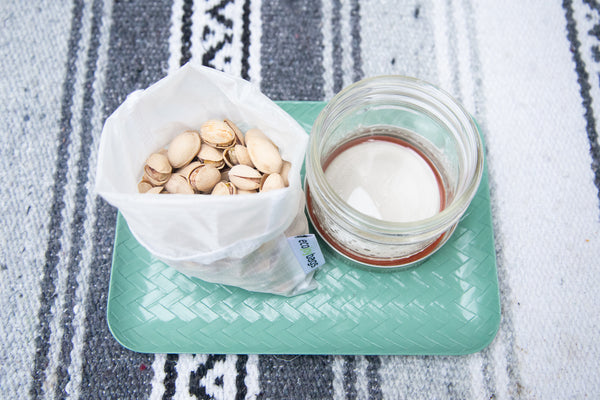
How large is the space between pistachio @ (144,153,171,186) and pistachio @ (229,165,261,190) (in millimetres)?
59

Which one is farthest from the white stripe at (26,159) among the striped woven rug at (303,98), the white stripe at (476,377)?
the white stripe at (476,377)

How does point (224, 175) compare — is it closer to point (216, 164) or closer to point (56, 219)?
point (216, 164)

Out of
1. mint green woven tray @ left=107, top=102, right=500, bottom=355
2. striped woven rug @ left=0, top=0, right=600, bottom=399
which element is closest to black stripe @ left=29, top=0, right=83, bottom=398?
striped woven rug @ left=0, top=0, right=600, bottom=399

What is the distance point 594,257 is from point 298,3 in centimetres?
45

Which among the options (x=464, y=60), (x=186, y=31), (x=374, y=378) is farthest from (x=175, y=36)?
(x=374, y=378)

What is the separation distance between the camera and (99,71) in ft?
1.99

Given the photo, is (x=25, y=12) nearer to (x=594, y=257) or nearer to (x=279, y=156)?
(x=279, y=156)

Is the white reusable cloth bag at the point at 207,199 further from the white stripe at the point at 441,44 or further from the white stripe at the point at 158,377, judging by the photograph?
the white stripe at the point at 441,44

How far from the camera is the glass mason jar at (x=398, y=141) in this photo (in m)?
0.39

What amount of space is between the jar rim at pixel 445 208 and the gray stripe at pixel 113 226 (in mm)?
265

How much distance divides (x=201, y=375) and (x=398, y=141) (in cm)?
30

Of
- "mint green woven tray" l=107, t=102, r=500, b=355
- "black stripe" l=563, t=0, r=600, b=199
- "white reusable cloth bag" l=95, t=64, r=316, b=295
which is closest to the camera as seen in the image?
"white reusable cloth bag" l=95, t=64, r=316, b=295

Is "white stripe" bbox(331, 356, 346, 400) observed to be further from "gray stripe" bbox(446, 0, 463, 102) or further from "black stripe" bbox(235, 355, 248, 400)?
"gray stripe" bbox(446, 0, 463, 102)

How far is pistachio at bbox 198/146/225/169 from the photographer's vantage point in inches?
17.6
